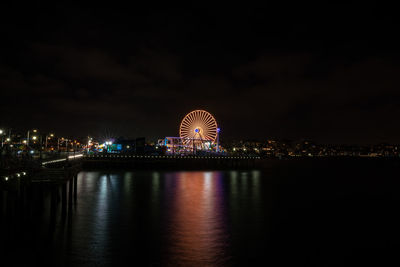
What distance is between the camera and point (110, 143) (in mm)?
96375

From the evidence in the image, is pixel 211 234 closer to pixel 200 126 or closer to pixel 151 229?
pixel 151 229

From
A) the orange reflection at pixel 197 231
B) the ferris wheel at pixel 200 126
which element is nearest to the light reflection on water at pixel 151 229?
the orange reflection at pixel 197 231

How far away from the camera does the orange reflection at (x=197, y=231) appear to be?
13223 millimetres

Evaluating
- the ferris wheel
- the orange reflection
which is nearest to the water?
the orange reflection

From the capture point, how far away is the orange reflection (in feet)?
43.4

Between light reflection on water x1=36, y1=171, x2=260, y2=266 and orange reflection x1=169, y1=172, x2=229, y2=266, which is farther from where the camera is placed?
orange reflection x1=169, y1=172, x2=229, y2=266

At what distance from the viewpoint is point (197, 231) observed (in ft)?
57.6

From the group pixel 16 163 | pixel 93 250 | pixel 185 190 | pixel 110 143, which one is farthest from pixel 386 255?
pixel 110 143

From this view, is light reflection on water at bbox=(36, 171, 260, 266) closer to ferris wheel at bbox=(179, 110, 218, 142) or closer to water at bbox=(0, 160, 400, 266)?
water at bbox=(0, 160, 400, 266)

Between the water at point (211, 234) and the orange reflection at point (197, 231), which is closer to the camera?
the water at point (211, 234)

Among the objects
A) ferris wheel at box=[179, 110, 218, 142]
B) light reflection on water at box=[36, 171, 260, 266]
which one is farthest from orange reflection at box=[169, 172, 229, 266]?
ferris wheel at box=[179, 110, 218, 142]

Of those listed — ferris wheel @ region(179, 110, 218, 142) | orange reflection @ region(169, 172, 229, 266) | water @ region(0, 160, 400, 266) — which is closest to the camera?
water @ region(0, 160, 400, 266)

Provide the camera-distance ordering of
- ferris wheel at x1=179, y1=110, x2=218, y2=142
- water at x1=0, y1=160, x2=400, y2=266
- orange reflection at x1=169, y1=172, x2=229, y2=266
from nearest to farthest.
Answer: water at x1=0, y1=160, x2=400, y2=266, orange reflection at x1=169, y1=172, x2=229, y2=266, ferris wheel at x1=179, y1=110, x2=218, y2=142

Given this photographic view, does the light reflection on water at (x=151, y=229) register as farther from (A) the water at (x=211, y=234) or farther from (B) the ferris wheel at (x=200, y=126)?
(B) the ferris wheel at (x=200, y=126)
